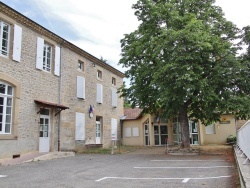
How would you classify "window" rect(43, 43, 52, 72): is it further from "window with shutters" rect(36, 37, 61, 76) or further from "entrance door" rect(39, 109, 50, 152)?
"entrance door" rect(39, 109, 50, 152)

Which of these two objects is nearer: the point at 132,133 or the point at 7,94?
the point at 7,94

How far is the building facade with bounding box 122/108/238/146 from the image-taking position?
25.4m

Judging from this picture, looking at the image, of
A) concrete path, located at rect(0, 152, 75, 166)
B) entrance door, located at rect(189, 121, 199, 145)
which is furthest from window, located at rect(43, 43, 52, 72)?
entrance door, located at rect(189, 121, 199, 145)

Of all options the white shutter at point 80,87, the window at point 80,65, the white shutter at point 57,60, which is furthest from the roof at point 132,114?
the white shutter at point 57,60

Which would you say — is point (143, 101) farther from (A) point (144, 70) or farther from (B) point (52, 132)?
(B) point (52, 132)

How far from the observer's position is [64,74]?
17.4 m

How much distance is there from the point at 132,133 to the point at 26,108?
14.6m

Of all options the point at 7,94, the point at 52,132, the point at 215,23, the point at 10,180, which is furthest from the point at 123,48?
the point at 10,180

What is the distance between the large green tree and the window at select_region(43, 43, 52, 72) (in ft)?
14.9

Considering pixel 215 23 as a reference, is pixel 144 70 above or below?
below

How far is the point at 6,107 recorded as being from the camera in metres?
12.8

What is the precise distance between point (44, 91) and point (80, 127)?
4.39m

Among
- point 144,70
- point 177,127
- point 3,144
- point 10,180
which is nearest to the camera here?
point 10,180

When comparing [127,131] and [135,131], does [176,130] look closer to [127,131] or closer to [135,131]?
[135,131]
